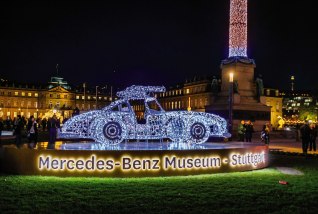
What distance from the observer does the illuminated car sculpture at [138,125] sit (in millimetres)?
16047

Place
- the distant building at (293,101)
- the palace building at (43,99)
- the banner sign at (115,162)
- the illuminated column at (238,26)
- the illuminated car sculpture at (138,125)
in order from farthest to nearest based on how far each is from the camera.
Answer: the palace building at (43,99) → the distant building at (293,101) → the illuminated column at (238,26) → the illuminated car sculpture at (138,125) → the banner sign at (115,162)

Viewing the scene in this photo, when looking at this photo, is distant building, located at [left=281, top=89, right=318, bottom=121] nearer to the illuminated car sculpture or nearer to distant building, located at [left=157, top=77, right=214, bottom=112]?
distant building, located at [left=157, top=77, right=214, bottom=112]

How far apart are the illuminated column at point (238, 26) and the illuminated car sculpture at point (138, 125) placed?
22.6 meters

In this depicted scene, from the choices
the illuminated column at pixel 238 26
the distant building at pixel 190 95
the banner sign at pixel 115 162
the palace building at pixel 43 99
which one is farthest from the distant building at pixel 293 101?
the banner sign at pixel 115 162

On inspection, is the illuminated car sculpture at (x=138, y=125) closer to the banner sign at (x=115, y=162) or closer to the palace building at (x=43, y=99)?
the banner sign at (x=115, y=162)

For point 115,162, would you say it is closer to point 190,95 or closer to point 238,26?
point 238,26

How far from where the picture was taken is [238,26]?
38.9 meters

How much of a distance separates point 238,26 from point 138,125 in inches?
965

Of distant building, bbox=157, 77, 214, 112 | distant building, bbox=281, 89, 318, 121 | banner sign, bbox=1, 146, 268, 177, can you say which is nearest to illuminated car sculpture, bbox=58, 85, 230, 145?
banner sign, bbox=1, 146, 268, 177

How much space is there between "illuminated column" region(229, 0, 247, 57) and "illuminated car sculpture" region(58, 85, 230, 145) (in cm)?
2256

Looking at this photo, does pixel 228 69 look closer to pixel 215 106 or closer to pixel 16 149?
pixel 215 106

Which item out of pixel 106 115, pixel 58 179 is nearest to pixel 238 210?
pixel 58 179

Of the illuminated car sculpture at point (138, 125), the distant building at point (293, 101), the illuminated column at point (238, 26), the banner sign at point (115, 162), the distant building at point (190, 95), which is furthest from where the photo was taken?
the distant building at point (293, 101)

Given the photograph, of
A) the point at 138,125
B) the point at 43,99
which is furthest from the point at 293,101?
the point at 138,125
